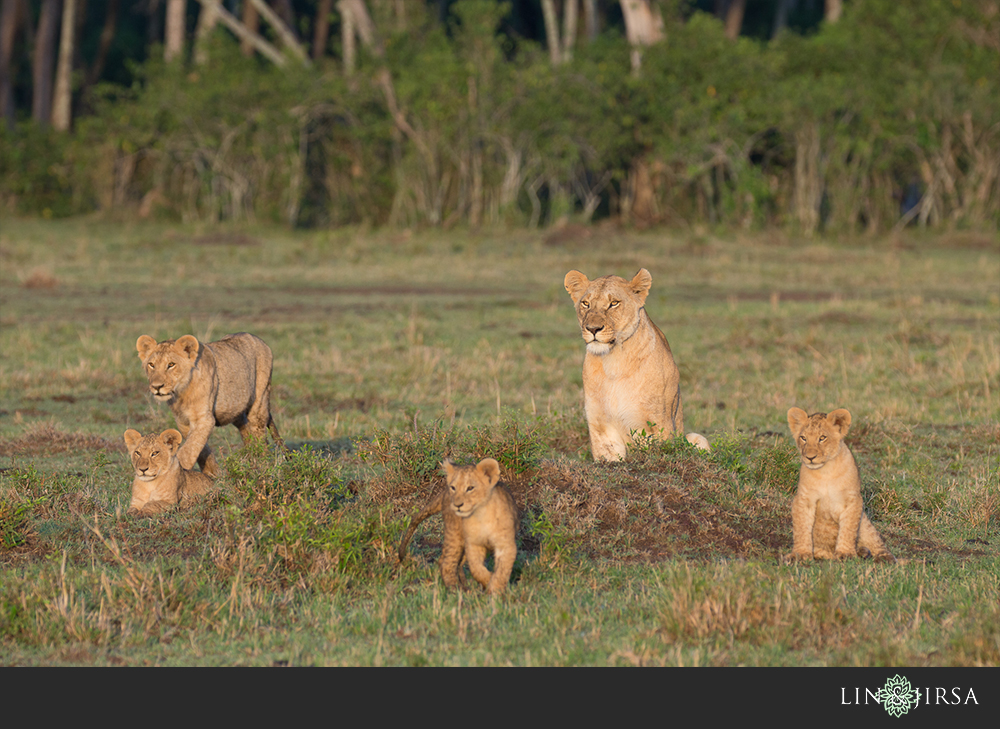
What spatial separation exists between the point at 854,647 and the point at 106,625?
117 inches

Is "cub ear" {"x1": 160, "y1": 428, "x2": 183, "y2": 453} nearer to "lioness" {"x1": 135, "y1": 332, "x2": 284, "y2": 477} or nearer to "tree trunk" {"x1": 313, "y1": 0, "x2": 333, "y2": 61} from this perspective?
"lioness" {"x1": 135, "y1": 332, "x2": 284, "y2": 477}

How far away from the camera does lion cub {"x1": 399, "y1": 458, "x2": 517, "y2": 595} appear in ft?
18.5

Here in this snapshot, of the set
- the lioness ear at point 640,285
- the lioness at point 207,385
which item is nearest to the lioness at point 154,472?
the lioness at point 207,385

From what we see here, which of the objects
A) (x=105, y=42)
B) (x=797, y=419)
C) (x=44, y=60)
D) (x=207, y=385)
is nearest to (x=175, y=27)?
(x=44, y=60)

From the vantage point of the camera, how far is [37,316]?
54.4 feet

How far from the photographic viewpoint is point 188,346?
7.44m

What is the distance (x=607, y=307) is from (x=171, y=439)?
8.18ft

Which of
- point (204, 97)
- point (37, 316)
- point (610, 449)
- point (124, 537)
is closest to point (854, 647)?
point (610, 449)

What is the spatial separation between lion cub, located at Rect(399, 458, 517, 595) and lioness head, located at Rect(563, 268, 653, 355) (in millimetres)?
1694

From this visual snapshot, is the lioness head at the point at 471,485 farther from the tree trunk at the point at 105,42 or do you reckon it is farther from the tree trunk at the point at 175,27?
the tree trunk at the point at 105,42

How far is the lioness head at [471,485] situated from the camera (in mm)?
5609
